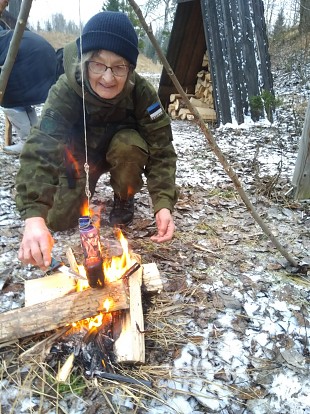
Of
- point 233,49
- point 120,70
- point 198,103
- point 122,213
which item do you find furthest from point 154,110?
point 198,103

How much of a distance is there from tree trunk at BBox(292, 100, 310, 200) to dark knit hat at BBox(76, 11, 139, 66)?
6.32ft

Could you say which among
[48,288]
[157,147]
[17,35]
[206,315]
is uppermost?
[17,35]

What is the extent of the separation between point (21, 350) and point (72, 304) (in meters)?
0.33

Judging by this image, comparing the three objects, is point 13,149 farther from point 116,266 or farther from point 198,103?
point 198,103

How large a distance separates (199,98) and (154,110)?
576 centimetres

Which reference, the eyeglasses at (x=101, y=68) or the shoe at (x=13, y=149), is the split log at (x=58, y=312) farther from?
the shoe at (x=13, y=149)

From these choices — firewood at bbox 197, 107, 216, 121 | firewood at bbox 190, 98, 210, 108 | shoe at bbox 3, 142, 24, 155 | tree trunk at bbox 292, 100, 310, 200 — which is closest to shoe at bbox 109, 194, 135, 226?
tree trunk at bbox 292, 100, 310, 200

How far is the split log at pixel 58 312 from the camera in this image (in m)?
1.58

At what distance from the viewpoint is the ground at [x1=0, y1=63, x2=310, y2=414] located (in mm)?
1463

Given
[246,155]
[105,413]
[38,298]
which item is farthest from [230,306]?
[246,155]

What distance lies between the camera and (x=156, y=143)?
243 cm

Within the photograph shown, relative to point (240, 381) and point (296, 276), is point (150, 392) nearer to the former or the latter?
point (240, 381)

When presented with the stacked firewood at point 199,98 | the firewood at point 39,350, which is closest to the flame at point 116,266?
the firewood at point 39,350

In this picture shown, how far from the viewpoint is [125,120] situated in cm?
249
